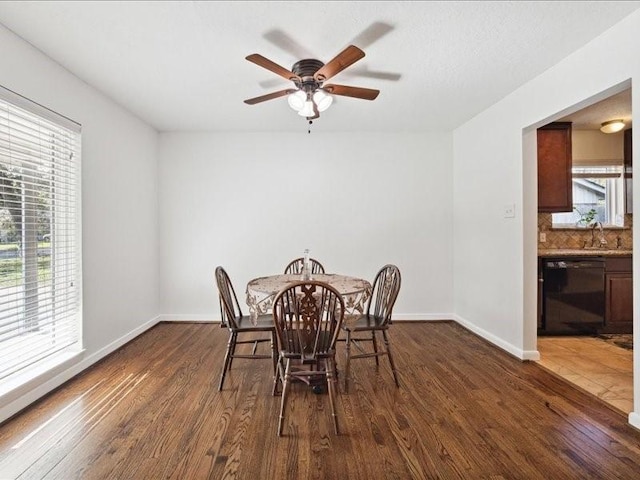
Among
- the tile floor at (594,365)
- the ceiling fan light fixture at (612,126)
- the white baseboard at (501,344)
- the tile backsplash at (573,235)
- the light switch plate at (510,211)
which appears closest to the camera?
the tile floor at (594,365)

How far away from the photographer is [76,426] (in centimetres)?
210

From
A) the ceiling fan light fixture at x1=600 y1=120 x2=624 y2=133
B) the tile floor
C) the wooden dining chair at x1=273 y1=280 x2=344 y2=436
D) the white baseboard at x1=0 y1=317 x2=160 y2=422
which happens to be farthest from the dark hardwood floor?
the ceiling fan light fixture at x1=600 y1=120 x2=624 y2=133

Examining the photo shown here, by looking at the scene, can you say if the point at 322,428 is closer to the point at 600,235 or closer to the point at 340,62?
the point at 340,62

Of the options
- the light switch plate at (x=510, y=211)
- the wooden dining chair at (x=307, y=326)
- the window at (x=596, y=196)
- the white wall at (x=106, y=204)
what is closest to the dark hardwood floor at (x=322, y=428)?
the wooden dining chair at (x=307, y=326)

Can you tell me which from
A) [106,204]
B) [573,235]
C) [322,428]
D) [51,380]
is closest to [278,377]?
[322,428]

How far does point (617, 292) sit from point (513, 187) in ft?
6.00

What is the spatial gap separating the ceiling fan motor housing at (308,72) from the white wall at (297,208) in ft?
6.74

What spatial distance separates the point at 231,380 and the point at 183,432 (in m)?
0.71

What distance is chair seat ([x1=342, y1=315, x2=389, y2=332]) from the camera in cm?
247

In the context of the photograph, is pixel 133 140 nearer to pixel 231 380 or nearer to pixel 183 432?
pixel 231 380

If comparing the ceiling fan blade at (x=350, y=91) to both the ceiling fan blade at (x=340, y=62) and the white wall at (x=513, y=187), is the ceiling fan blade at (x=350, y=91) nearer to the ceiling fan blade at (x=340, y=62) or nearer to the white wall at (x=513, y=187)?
the ceiling fan blade at (x=340, y=62)

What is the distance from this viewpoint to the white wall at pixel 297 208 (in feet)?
14.8

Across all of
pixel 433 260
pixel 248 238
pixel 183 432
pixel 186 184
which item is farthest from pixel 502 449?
pixel 186 184

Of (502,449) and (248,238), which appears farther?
(248,238)
